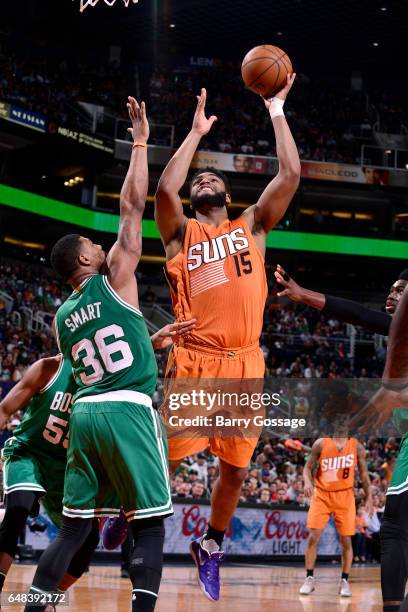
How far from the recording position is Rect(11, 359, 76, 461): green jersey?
19.1 feet

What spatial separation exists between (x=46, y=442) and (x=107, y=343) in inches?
56.6

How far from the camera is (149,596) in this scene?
4395 mm

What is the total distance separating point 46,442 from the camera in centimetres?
584

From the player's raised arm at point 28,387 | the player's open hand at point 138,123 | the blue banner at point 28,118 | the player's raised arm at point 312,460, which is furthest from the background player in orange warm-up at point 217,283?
the blue banner at point 28,118

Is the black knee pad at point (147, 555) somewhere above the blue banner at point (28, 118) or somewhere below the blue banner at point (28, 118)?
below

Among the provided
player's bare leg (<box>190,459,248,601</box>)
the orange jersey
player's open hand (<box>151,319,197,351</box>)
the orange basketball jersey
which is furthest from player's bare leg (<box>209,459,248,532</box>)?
the orange basketball jersey

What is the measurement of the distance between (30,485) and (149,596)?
1.64 meters

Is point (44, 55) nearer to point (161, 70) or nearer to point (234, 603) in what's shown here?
point (161, 70)

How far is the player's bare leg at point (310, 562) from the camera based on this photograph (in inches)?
428

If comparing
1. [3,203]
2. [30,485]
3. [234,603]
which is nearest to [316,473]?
[234,603]

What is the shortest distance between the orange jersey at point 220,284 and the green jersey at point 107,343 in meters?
1.04

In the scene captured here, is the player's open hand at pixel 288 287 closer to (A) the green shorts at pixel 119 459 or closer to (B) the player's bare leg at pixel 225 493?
(B) the player's bare leg at pixel 225 493

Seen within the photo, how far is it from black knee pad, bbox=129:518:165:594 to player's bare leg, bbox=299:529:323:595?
6779 millimetres

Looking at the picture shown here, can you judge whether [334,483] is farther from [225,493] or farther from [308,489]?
[225,493]
